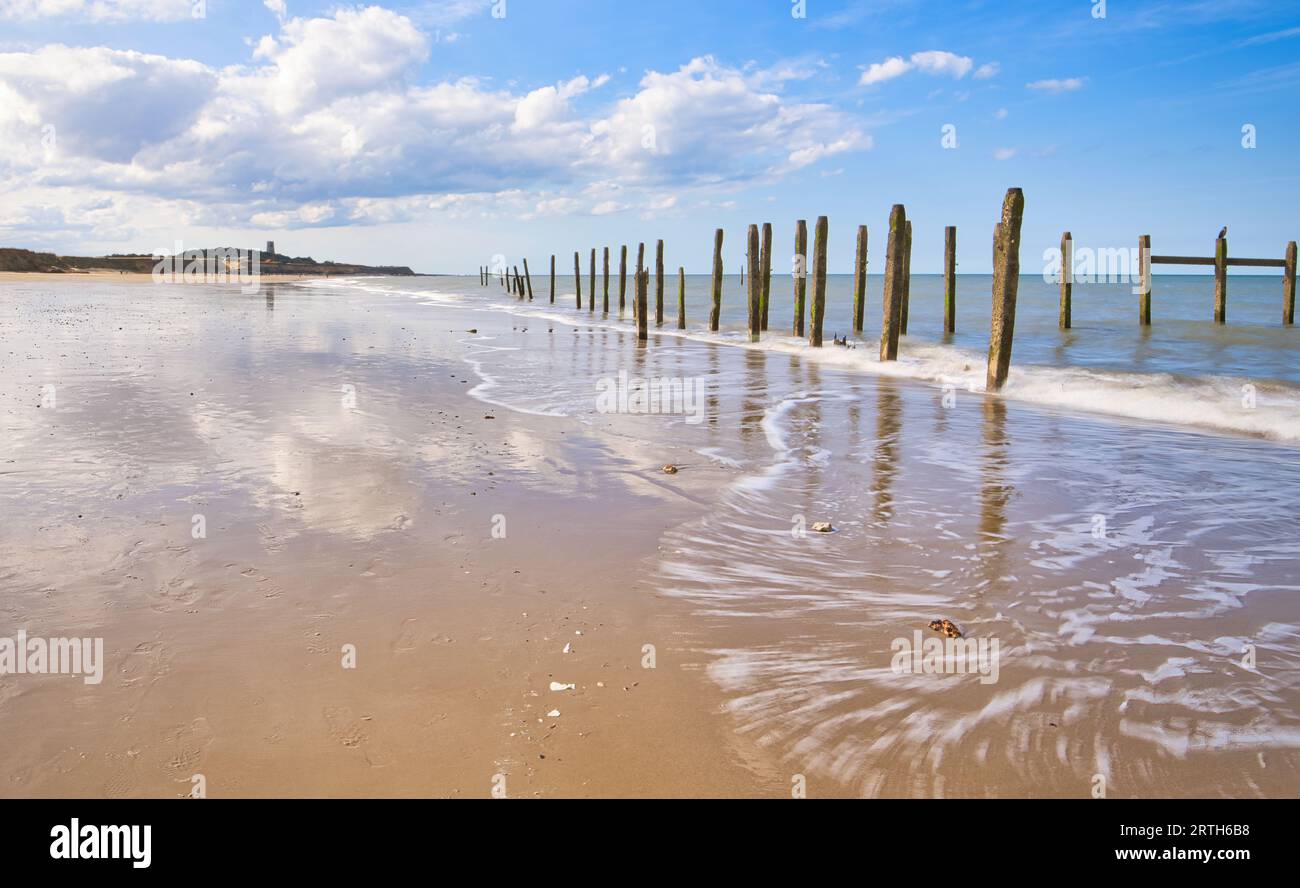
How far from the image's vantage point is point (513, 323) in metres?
29.6

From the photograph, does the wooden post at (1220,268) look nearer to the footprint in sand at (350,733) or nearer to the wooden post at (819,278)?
the wooden post at (819,278)

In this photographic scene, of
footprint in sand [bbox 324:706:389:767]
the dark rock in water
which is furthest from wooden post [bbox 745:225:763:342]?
footprint in sand [bbox 324:706:389:767]

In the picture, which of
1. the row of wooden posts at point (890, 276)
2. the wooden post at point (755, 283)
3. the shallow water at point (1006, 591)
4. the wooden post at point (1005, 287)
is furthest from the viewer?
the wooden post at point (755, 283)

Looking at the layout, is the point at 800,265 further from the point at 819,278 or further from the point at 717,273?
the point at 717,273

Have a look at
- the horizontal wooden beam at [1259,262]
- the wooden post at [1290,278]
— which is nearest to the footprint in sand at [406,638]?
the horizontal wooden beam at [1259,262]

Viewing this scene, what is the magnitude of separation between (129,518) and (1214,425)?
12322 mm

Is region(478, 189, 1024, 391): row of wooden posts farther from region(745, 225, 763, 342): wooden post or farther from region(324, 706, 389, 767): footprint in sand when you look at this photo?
region(324, 706, 389, 767): footprint in sand

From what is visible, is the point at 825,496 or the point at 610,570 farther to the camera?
the point at 825,496

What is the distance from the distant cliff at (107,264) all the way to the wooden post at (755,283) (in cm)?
7543

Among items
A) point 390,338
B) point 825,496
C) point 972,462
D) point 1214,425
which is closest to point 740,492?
point 825,496

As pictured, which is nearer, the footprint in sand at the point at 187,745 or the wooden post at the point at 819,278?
the footprint in sand at the point at 187,745

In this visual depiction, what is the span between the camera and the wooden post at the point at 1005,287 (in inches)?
530
